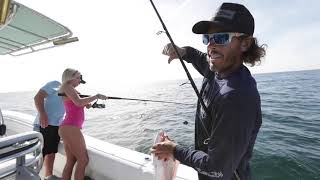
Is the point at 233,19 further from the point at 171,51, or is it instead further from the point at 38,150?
the point at 38,150

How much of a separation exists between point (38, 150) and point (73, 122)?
0.81 meters

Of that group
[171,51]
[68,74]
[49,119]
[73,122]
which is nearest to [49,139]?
[49,119]

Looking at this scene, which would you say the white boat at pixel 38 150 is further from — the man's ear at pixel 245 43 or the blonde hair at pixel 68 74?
the man's ear at pixel 245 43

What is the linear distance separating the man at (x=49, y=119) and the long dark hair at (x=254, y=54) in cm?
318

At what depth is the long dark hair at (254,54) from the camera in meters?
1.69

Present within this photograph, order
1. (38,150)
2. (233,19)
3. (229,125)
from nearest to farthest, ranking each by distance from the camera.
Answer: (229,125) → (233,19) → (38,150)

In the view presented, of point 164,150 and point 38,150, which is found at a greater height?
point 164,150

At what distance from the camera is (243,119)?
1.34 m

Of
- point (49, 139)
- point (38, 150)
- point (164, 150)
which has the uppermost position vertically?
point (164, 150)

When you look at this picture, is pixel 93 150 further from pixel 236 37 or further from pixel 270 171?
pixel 270 171

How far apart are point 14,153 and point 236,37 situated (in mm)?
2063

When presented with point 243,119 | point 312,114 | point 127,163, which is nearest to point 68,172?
point 127,163

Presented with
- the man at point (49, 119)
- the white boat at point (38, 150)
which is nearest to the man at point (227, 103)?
the white boat at point (38, 150)

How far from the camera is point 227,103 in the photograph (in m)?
1.36
